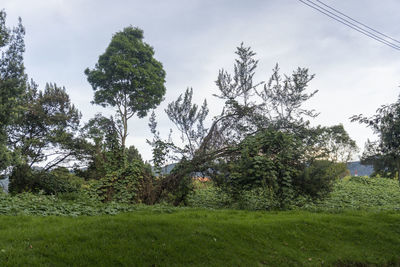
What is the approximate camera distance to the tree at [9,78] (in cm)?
1202

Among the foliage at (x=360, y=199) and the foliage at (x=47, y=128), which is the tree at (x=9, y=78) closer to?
the foliage at (x=47, y=128)

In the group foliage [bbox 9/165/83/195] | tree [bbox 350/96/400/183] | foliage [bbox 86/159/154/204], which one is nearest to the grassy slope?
tree [bbox 350/96/400/183]

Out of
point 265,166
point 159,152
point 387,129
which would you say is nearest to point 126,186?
point 159,152

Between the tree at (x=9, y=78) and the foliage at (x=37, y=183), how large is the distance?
8.27ft

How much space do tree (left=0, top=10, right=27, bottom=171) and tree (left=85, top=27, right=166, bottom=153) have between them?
9544mm

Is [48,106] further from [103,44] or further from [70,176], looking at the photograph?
[103,44]

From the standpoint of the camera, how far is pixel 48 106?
20.3 meters

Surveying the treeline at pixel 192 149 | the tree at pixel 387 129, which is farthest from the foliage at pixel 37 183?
the tree at pixel 387 129

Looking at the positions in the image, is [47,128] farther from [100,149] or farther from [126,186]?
[126,186]

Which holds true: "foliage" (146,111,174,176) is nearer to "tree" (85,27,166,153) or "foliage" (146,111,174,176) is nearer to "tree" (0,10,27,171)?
"tree" (0,10,27,171)

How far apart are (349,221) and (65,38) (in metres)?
13.3

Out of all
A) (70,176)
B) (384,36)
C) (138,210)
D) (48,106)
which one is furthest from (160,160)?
(48,106)

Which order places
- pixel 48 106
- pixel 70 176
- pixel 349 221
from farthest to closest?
pixel 48 106 → pixel 70 176 → pixel 349 221

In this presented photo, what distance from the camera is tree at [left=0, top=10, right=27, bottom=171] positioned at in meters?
12.0
